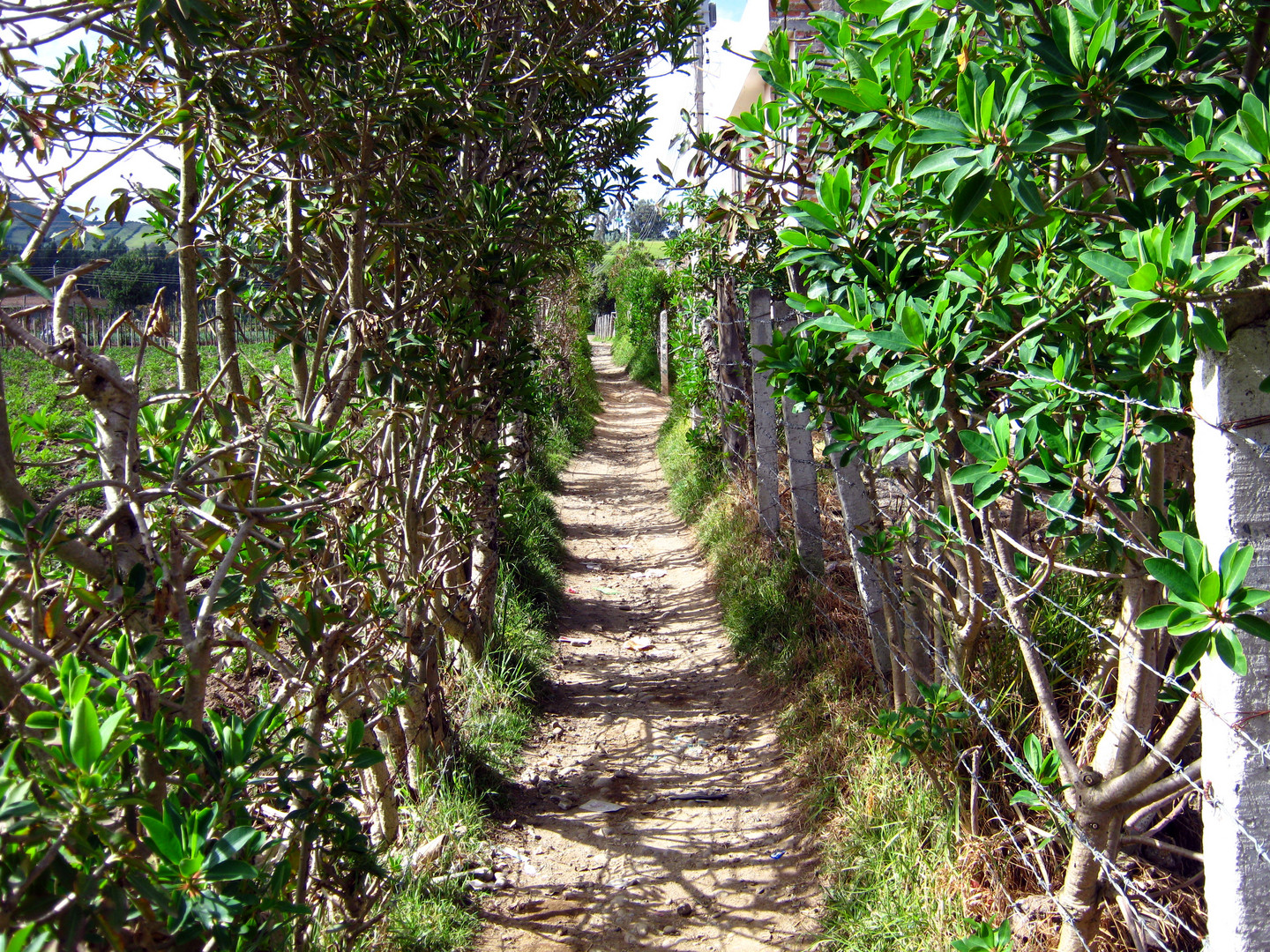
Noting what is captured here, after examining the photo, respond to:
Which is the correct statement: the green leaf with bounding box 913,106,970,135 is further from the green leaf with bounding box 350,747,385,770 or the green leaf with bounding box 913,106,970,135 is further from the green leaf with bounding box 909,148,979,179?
the green leaf with bounding box 350,747,385,770

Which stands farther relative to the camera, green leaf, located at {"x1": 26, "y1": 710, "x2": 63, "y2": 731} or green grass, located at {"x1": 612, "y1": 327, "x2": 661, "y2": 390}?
green grass, located at {"x1": 612, "y1": 327, "x2": 661, "y2": 390}

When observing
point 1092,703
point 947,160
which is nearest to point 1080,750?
point 1092,703

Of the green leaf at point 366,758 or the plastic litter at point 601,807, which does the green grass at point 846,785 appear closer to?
the plastic litter at point 601,807

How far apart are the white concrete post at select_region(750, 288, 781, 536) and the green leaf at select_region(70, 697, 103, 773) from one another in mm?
4959

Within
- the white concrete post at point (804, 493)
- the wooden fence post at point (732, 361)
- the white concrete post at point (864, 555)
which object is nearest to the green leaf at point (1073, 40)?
the white concrete post at point (864, 555)

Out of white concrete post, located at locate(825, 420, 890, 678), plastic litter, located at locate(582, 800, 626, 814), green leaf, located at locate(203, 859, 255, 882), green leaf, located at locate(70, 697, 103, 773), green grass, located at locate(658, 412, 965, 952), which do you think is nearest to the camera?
green leaf, located at locate(70, 697, 103, 773)

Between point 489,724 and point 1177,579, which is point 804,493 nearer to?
point 489,724

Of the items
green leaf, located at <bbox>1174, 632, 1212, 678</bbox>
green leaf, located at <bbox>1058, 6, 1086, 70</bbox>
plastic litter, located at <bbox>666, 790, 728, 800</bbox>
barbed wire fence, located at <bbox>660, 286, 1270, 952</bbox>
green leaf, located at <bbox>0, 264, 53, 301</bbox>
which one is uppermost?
green leaf, located at <bbox>1058, 6, 1086, 70</bbox>

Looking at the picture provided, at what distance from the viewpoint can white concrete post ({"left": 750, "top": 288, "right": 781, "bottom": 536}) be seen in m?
5.74

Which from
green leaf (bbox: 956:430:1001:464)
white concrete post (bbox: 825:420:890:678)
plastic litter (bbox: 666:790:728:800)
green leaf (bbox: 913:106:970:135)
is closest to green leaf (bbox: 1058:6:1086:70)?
green leaf (bbox: 913:106:970:135)

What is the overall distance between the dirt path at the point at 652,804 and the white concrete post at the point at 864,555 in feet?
2.89

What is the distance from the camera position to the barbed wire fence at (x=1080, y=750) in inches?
66.9

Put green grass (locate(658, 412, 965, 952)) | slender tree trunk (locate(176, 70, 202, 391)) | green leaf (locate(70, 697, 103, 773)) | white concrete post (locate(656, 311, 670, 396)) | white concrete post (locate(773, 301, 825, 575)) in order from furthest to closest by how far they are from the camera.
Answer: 1. white concrete post (locate(656, 311, 670, 396))
2. white concrete post (locate(773, 301, 825, 575))
3. green grass (locate(658, 412, 965, 952))
4. slender tree trunk (locate(176, 70, 202, 391))
5. green leaf (locate(70, 697, 103, 773))

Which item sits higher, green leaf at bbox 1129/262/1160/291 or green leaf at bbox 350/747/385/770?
green leaf at bbox 1129/262/1160/291
